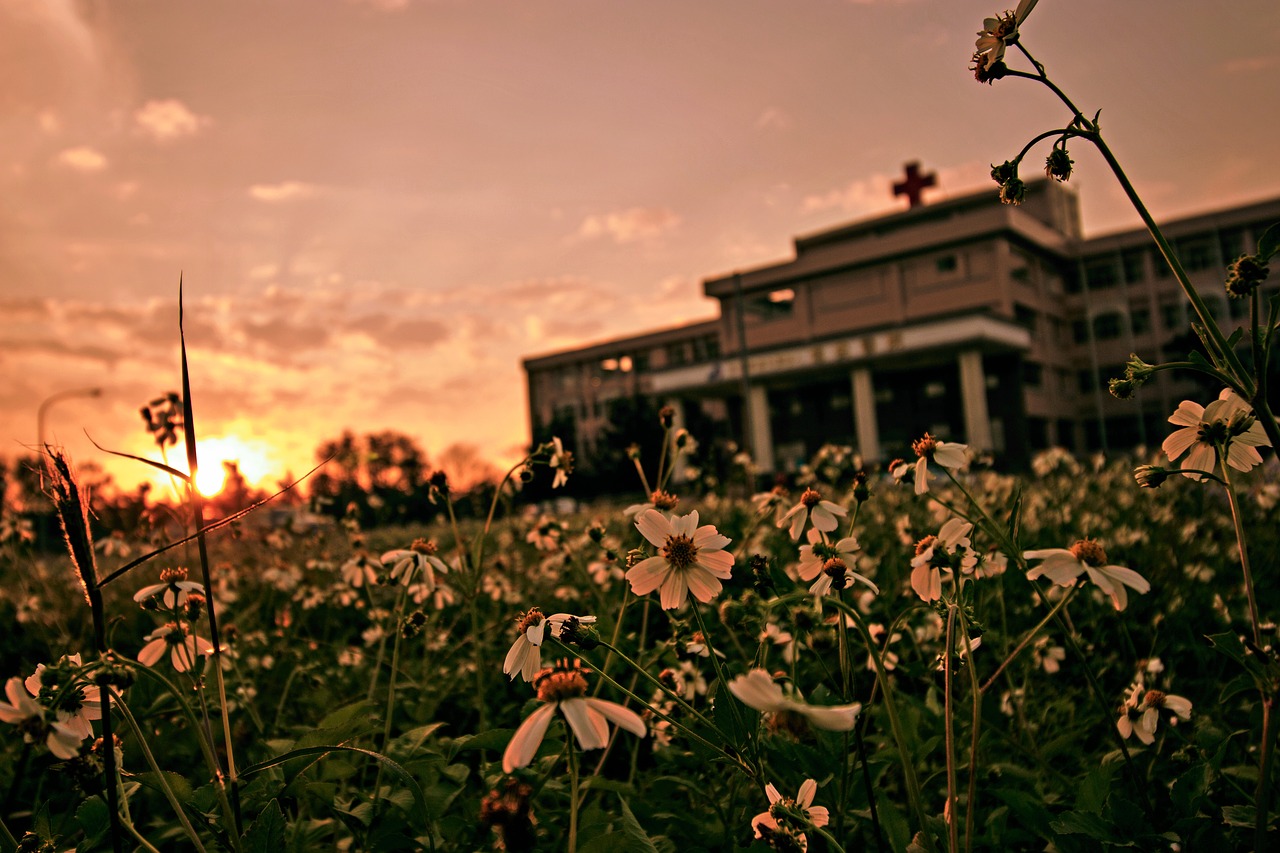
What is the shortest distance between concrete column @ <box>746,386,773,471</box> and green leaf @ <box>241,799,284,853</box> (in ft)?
104

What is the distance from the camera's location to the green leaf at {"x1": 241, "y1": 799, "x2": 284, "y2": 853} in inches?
40.8

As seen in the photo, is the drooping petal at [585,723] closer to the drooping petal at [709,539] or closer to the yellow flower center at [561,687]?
the yellow flower center at [561,687]

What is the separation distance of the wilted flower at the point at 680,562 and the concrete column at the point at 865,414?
3087 cm

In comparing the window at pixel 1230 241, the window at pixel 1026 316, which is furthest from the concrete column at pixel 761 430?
the window at pixel 1230 241

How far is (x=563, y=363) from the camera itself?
180 ft

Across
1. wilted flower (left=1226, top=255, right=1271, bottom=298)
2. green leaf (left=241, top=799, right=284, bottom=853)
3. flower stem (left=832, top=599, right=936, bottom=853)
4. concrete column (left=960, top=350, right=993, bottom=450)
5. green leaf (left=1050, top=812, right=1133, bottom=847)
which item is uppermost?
concrete column (left=960, top=350, right=993, bottom=450)

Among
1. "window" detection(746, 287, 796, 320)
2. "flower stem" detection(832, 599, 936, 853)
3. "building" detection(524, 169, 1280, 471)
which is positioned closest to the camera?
"flower stem" detection(832, 599, 936, 853)

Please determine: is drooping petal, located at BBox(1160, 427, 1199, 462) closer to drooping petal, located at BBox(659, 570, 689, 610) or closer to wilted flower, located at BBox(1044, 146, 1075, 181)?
wilted flower, located at BBox(1044, 146, 1075, 181)

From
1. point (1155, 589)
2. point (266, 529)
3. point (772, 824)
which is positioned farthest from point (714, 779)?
point (266, 529)

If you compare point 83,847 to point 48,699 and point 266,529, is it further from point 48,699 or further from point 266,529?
point 266,529

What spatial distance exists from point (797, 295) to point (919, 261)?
5.22 meters

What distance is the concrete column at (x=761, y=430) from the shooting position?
33438 millimetres

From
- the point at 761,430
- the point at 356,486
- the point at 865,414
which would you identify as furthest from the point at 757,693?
the point at 761,430

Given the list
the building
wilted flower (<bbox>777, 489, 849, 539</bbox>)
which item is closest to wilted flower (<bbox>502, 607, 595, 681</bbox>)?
wilted flower (<bbox>777, 489, 849, 539</bbox>)
